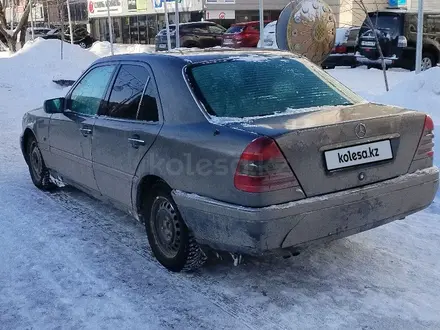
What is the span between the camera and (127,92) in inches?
179

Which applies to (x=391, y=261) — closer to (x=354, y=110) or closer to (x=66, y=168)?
(x=354, y=110)

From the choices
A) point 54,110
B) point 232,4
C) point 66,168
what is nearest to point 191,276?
point 66,168

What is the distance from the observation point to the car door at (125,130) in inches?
164

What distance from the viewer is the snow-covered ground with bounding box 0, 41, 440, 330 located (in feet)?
11.0

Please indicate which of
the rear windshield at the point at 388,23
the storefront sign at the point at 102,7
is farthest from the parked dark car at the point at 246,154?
the storefront sign at the point at 102,7

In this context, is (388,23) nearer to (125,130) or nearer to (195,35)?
(195,35)

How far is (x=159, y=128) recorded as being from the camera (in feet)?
13.1

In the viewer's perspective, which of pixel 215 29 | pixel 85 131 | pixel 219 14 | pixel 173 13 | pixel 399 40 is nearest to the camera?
pixel 85 131

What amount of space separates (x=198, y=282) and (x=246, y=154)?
3.63 feet

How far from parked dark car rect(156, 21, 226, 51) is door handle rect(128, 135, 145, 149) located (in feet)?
72.8

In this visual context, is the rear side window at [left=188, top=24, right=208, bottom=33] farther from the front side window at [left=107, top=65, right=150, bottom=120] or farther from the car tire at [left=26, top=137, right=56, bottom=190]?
the front side window at [left=107, top=65, right=150, bottom=120]

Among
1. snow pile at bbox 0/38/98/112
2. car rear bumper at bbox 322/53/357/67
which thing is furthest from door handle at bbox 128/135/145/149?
car rear bumper at bbox 322/53/357/67

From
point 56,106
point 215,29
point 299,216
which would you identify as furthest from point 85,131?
point 215,29

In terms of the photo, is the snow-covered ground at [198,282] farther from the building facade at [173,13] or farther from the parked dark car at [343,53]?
the building facade at [173,13]
